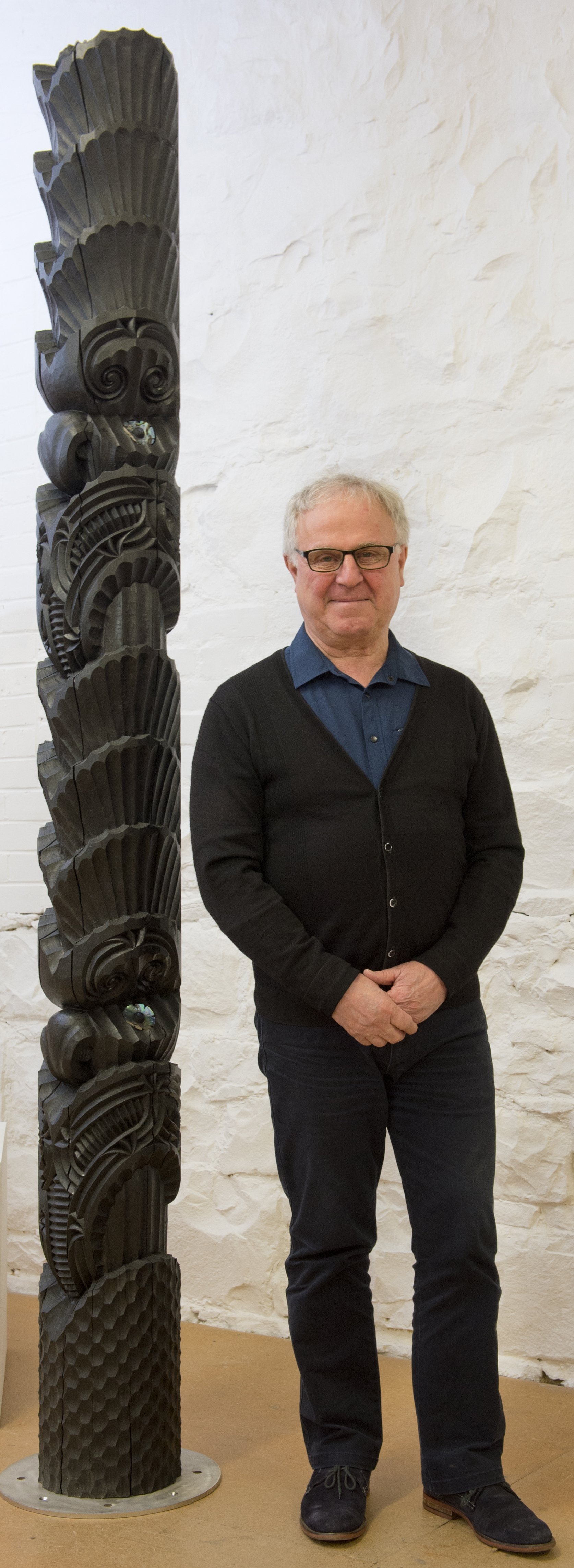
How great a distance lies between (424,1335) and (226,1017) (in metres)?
1.18

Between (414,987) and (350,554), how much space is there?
674mm

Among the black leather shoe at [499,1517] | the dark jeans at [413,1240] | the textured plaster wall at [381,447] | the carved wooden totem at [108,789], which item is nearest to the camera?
the black leather shoe at [499,1517]

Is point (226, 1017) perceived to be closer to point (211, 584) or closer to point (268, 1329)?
point (268, 1329)

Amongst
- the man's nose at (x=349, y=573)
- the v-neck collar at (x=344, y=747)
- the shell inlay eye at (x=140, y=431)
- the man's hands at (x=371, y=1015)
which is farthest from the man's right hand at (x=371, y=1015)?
the shell inlay eye at (x=140, y=431)

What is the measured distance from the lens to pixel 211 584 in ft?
10.6

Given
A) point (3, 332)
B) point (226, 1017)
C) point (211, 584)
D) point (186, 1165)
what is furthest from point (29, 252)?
point (186, 1165)

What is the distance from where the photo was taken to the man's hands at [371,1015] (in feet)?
6.48

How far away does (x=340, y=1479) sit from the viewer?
6.75 ft

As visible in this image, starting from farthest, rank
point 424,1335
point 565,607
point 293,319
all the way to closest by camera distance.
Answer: point 293,319 < point 565,607 < point 424,1335

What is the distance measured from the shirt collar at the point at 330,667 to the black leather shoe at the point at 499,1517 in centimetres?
126

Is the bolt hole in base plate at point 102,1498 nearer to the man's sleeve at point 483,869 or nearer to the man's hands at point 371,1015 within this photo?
the man's hands at point 371,1015

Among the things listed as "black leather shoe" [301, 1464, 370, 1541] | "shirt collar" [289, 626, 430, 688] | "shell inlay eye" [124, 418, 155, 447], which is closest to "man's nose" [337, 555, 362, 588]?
"shirt collar" [289, 626, 430, 688]

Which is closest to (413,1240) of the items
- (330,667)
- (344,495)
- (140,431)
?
(330,667)

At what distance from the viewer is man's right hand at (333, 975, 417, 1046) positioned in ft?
6.48
